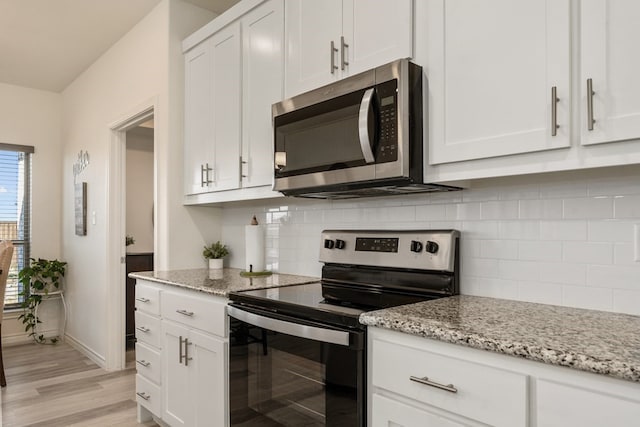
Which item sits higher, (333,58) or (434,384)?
(333,58)

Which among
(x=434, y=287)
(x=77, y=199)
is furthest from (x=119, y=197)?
(x=434, y=287)

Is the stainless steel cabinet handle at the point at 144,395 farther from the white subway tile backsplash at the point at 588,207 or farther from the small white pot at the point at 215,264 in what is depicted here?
the white subway tile backsplash at the point at 588,207

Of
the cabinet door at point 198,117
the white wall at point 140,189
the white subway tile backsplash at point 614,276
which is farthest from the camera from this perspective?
the white wall at point 140,189

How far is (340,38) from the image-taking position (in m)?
1.89

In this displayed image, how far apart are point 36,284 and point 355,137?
4240mm

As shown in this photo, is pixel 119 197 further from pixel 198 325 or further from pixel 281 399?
pixel 281 399

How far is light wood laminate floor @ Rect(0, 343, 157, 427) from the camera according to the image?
2799mm

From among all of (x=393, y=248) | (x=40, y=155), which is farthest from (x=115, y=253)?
(x=393, y=248)

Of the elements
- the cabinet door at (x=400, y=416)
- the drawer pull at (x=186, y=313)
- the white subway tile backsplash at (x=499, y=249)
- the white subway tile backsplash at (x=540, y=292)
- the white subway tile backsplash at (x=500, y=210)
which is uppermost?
the white subway tile backsplash at (x=500, y=210)

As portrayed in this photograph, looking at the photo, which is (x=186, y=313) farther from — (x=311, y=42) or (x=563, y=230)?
(x=563, y=230)

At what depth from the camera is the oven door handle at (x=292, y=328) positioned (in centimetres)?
145

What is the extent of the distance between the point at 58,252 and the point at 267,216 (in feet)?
11.1

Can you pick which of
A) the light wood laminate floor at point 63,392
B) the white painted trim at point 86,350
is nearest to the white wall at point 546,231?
the light wood laminate floor at point 63,392

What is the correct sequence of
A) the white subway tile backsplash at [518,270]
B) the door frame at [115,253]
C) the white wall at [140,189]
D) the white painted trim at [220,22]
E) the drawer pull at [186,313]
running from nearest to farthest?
1. the white subway tile backsplash at [518,270]
2. the drawer pull at [186,313]
3. the white painted trim at [220,22]
4. the door frame at [115,253]
5. the white wall at [140,189]
